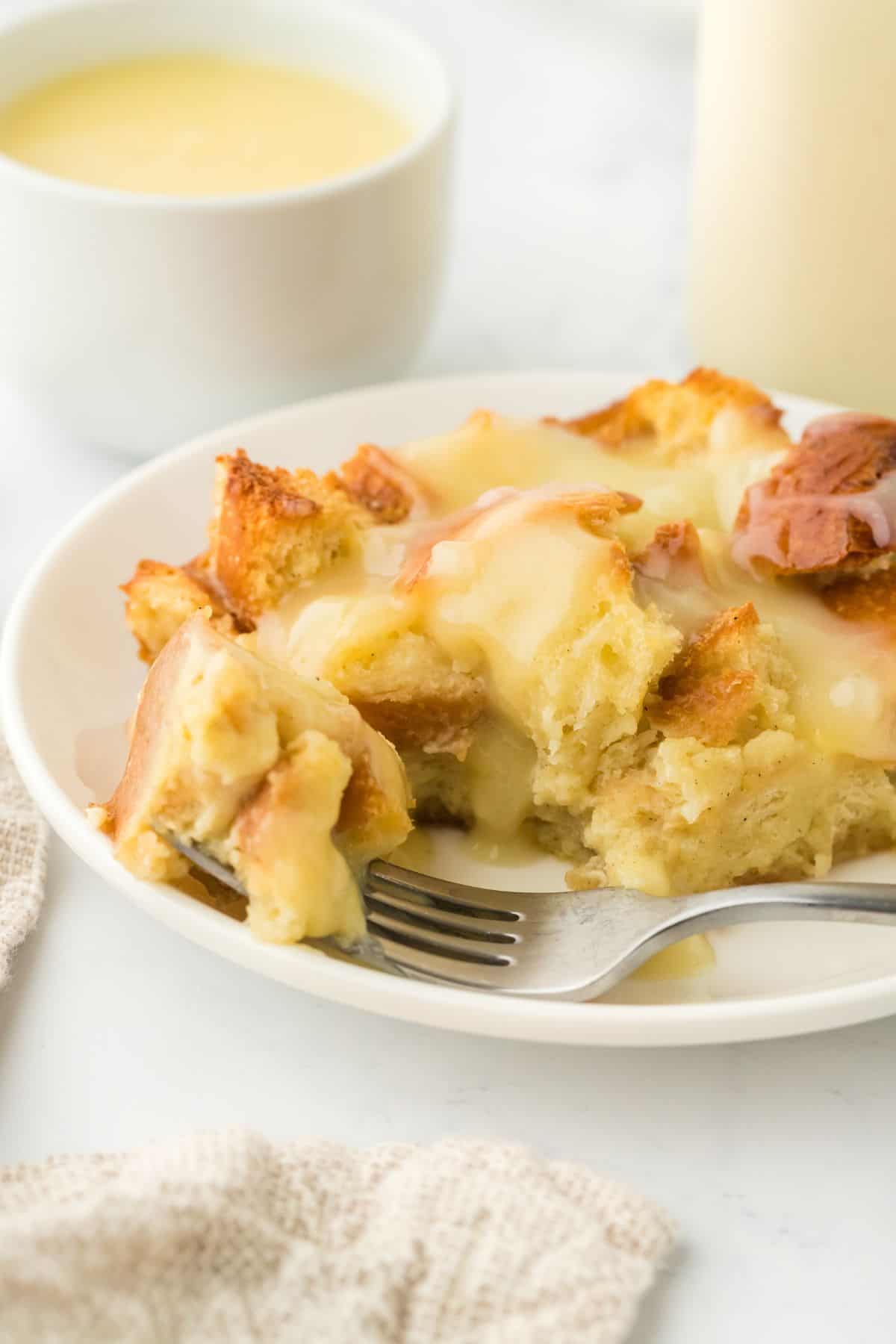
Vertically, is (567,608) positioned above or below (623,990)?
above

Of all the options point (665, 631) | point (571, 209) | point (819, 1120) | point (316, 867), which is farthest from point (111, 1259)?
point (571, 209)

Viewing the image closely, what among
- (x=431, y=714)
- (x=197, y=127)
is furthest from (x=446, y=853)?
(x=197, y=127)

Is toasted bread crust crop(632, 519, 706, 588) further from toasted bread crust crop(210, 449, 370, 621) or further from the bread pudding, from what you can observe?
toasted bread crust crop(210, 449, 370, 621)

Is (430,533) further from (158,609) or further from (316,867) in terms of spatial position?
(316,867)

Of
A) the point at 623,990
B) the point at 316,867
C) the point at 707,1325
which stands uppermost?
the point at 316,867

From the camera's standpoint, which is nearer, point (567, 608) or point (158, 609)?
point (567, 608)

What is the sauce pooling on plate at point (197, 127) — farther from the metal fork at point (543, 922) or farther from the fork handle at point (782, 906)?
the fork handle at point (782, 906)

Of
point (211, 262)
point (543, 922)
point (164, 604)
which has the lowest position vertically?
point (543, 922)

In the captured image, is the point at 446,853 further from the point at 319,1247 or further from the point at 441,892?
the point at 319,1247
